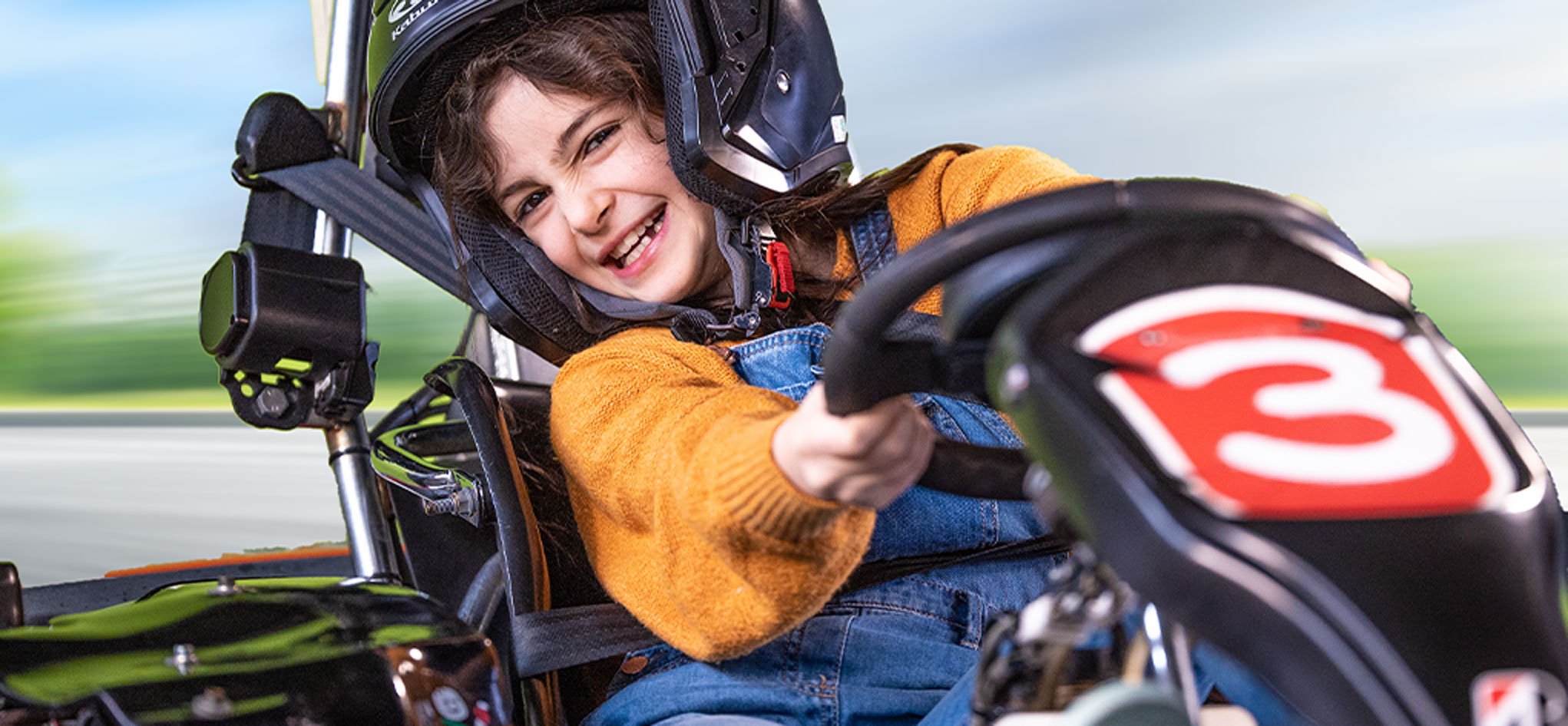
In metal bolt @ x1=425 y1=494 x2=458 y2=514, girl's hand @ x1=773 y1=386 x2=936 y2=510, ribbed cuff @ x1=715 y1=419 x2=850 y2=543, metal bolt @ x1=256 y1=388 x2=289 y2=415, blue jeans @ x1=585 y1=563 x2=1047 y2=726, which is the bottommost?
blue jeans @ x1=585 y1=563 x2=1047 y2=726

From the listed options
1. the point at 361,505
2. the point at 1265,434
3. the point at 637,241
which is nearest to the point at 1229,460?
the point at 1265,434

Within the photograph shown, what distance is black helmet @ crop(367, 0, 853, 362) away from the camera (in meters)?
0.88

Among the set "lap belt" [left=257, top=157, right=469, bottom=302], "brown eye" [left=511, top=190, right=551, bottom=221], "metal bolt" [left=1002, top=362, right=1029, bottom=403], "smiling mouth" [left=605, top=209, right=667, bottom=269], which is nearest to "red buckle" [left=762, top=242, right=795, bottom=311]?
"smiling mouth" [left=605, top=209, right=667, bottom=269]

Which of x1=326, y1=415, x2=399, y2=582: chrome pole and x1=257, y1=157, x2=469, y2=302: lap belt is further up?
x1=257, y1=157, x2=469, y2=302: lap belt

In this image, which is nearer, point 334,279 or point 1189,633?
point 1189,633

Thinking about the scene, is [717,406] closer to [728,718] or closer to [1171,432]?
[728,718]

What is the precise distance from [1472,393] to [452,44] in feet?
2.61

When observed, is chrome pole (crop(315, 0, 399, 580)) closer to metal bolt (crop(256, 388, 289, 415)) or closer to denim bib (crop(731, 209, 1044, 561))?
metal bolt (crop(256, 388, 289, 415))

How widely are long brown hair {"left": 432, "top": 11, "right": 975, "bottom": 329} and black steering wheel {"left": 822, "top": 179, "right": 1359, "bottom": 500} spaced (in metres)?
0.52

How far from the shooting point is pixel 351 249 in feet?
3.70

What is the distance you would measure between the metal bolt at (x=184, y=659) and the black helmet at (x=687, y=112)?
411 mm

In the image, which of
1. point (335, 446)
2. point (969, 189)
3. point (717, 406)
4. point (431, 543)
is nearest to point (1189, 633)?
point (717, 406)

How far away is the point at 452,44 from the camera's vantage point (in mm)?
955

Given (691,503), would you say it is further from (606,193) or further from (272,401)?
(272,401)
